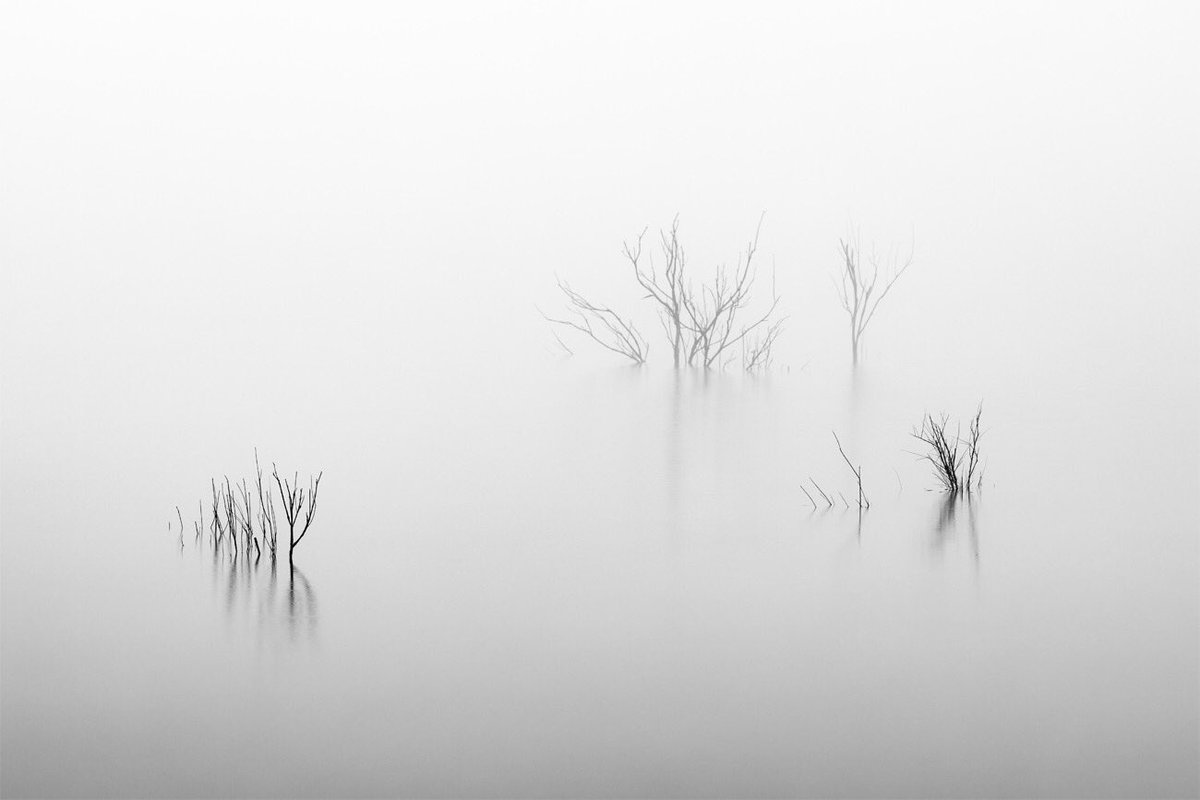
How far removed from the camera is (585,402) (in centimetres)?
936

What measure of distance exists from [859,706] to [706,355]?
832cm

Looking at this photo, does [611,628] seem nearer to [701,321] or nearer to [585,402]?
[585,402]

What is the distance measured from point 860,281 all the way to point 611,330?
2392mm

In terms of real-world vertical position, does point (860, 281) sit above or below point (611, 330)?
above

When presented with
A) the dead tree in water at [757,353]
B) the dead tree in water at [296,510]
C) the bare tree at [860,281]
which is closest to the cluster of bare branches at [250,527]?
the dead tree in water at [296,510]

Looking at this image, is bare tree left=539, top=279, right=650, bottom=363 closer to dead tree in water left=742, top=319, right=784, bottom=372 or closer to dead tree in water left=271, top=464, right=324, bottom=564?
dead tree in water left=742, top=319, right=784, bottom=372

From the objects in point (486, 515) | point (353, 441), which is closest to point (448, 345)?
point (353, 441)

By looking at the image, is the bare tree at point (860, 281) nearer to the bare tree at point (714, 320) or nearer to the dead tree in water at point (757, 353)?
the dead tree in water at point (757, 353)

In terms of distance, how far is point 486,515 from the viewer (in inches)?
195

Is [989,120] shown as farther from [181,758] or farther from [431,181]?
[181,758]

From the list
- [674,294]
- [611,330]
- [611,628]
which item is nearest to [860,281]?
[611,330]

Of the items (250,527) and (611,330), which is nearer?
(250,527)

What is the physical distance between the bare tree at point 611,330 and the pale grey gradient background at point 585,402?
0.26 m

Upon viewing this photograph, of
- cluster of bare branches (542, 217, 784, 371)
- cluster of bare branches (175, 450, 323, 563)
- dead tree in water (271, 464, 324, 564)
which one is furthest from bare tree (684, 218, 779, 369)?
cluster of bare branches (175, 450, 323, 563)
